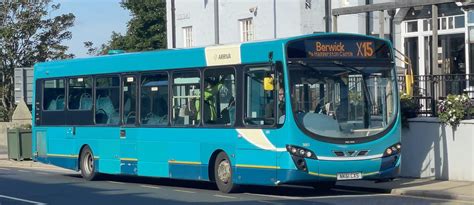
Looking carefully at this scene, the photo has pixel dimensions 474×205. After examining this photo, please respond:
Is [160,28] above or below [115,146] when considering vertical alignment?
above

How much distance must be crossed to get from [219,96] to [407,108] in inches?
181

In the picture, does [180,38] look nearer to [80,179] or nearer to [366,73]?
[80,179]

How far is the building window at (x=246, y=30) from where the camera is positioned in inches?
1319

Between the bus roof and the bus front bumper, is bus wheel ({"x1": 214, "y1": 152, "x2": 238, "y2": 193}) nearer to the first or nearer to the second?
the bus front bumper

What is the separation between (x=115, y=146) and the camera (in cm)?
2097

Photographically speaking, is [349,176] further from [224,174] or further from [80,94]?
[80,94]

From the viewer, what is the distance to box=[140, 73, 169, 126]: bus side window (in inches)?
764

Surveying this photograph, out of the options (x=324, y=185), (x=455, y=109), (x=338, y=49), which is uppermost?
(x=338, y=49)

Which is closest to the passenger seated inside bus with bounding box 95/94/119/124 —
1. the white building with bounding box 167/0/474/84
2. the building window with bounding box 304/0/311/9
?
the white building with bounding box 167/0/474/84

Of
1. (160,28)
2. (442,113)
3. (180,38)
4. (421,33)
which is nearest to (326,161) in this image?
(442,113)

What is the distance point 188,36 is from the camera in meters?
37.1

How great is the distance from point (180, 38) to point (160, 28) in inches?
726

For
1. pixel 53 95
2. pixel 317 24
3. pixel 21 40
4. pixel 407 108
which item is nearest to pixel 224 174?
pixel 407 108

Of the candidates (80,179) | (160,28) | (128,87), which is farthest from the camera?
(160,28)
